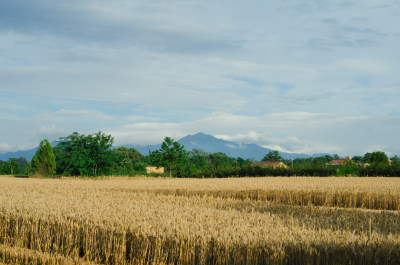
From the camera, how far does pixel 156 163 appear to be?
47.8 meters

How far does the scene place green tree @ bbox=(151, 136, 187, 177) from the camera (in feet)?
155

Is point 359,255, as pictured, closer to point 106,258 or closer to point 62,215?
point 106,258

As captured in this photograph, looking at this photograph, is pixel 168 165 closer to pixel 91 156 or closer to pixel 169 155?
pixel 169 155

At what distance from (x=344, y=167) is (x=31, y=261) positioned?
3583 cm

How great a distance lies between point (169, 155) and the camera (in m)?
47.3

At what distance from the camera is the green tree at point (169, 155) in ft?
155

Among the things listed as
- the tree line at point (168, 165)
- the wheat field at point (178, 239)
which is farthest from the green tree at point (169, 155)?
the wheat field at point (178, 239)

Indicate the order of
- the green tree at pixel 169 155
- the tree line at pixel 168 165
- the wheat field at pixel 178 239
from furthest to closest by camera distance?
the green tree at pixel 169 155
the tree line at pixel 168 165
the wheat field at pixel 178 239

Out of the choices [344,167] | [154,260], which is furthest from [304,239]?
[344,167]

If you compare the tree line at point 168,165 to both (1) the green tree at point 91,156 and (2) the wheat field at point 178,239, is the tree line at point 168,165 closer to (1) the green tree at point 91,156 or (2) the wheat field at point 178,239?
(1) the green tree at point 91,156

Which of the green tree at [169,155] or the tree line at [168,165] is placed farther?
the green tree at [169,155]

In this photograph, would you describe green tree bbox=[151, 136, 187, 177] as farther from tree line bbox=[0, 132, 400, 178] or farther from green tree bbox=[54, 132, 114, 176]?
green tree bbox=[54, 132, 114, 176]

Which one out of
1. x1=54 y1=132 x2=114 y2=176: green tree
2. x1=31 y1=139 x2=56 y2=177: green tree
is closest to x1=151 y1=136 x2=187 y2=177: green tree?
x1=54 y1=132 x2=114 y2=176: green tree

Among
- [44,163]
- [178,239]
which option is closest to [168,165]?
[44,163]
